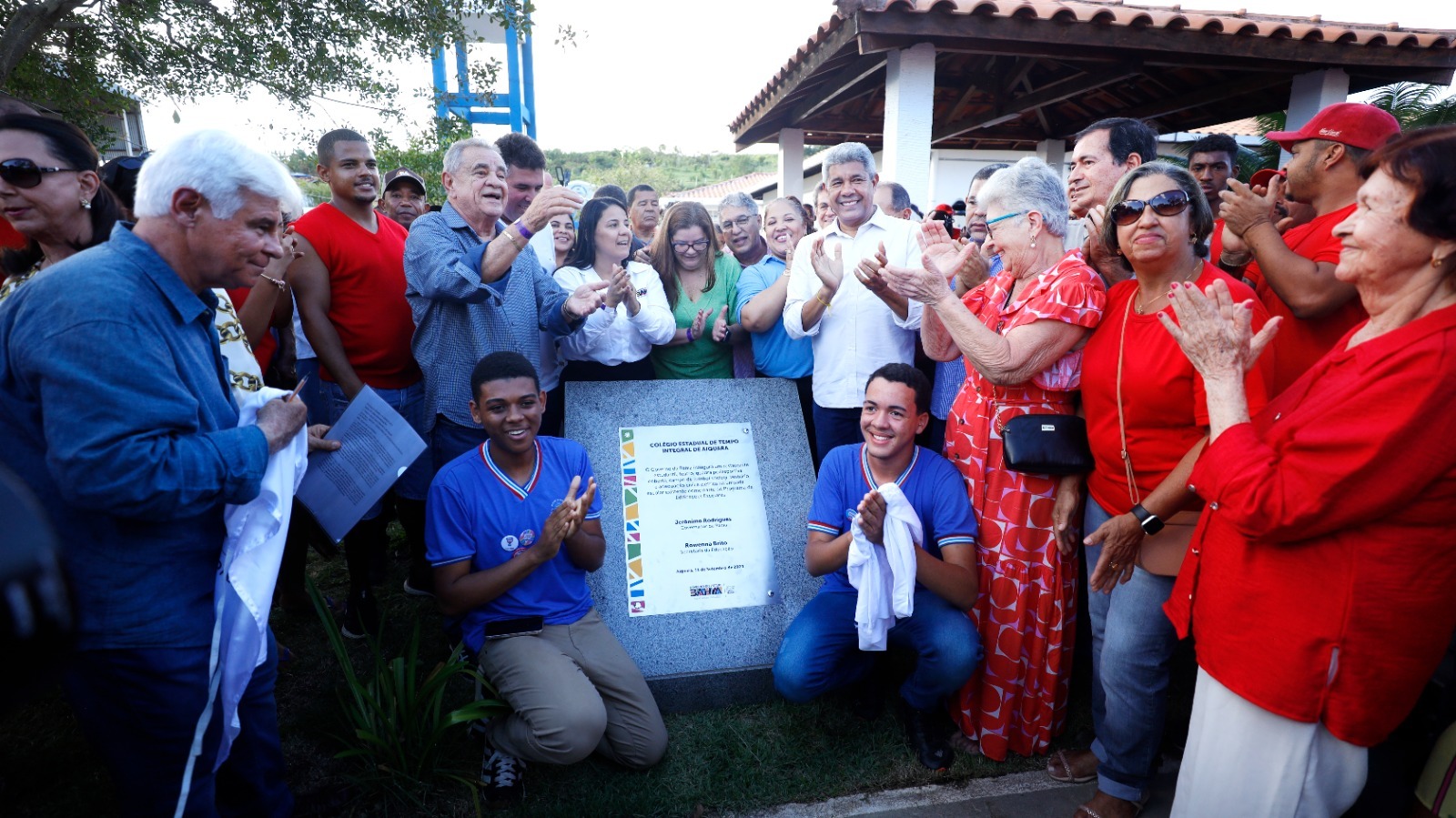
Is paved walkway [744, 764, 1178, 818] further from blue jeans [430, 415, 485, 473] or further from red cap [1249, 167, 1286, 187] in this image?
red cap [1249, 167, 1286, 187]

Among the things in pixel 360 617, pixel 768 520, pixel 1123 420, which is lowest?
pixel 360 617

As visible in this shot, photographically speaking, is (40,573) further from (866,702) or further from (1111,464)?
(866,702)

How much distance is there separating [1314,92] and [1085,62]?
2129 millimetres

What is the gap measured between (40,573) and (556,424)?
338 centimetres

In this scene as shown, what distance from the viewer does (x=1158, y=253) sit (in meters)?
2.17

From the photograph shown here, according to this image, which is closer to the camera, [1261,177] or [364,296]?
[1261,177]

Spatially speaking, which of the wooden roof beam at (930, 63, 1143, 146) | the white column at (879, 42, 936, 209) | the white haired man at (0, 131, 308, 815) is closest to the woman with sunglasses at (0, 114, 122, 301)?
the white haired man at (0, 131, 308, 815)

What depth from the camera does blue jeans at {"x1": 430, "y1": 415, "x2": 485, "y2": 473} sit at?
3.30 meters

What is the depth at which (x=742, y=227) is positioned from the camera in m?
4.91

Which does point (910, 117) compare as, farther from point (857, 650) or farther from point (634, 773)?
point (634, 773)

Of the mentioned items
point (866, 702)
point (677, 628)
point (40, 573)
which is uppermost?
point (40, 573)

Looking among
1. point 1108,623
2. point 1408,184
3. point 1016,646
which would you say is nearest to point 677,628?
point 1016,646

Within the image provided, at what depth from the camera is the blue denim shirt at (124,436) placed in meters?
1.46

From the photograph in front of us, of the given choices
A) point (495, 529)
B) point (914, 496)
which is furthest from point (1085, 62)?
point (495, 529)
